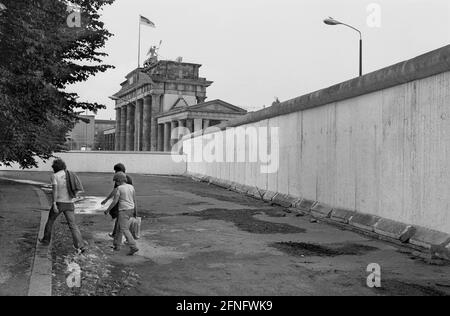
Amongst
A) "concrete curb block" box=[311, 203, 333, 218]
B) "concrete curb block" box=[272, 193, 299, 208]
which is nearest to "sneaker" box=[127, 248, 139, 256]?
"concrete curb block" box=[311, 203, 333, 218]

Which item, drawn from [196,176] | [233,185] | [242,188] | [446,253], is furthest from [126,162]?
[446,253]

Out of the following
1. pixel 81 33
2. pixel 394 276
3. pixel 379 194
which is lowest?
pixel 394 276

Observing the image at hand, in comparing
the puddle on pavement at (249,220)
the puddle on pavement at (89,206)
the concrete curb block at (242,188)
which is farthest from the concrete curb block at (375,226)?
the puddle on pavement at (89,206)

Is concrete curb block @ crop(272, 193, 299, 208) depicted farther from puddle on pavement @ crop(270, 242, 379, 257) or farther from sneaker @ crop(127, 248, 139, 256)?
sneaker @ crop(127, 248, 139, 256)

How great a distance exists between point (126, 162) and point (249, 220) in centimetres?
2916

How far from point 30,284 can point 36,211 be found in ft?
25.1

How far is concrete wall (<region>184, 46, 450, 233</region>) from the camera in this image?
30.0 ft

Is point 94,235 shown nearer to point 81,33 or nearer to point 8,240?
point 8,240

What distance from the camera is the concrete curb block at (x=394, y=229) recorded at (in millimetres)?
9600

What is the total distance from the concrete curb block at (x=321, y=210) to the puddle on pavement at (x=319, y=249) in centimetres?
371

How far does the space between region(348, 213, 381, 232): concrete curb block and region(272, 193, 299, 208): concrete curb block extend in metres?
3.91

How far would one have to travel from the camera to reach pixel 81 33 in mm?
17031

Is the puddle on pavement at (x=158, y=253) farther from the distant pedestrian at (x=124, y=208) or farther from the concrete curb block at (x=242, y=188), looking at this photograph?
the concrete curb block at (x=242, y=188)
